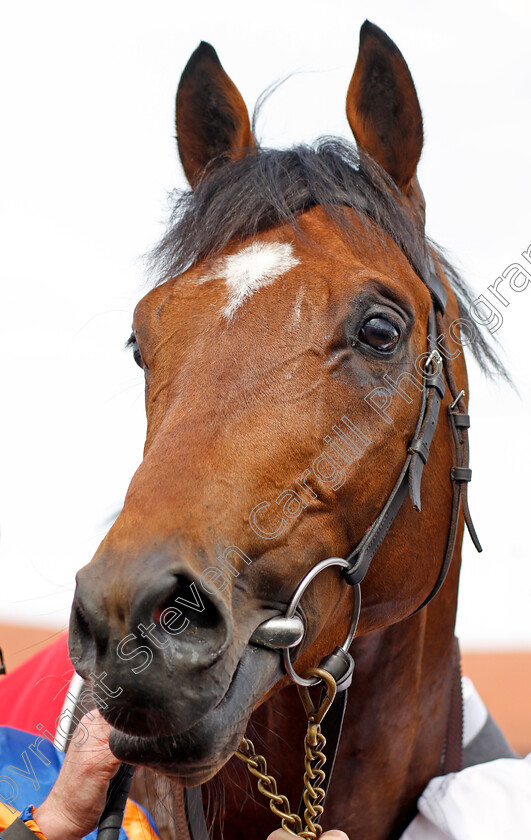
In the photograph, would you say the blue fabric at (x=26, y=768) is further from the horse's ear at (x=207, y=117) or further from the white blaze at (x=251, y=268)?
the horse's ear at (x=207, y=117)

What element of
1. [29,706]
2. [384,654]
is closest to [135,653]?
[384,654]

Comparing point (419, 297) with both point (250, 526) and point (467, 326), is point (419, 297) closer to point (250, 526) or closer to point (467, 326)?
point (467, 326)

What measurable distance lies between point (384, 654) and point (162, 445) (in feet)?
3.09

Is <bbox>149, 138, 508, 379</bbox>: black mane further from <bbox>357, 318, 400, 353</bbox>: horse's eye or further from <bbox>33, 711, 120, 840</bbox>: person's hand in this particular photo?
<bbox>33, 711, 120, 840</bbox>: person's hand

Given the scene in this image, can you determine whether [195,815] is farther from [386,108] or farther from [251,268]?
[386,108]

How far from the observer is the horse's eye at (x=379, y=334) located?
1490 millimetres

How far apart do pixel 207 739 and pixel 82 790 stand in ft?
2.23

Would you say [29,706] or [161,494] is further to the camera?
[29,706]

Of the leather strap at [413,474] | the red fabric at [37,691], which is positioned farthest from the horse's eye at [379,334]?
the red fabric at [37,691]

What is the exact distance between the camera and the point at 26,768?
6.15 feet

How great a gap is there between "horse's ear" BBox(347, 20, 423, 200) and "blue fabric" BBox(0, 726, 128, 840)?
1929 millimetres

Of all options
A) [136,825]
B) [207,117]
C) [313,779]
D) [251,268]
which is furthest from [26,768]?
[207,117]

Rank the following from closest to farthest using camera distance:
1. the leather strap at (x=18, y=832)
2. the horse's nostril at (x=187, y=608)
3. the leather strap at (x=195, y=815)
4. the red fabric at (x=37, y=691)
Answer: the horse's nostril at (x=187, y=608)
the leather strap at (x=18, y=832)
the leather strap at (x=195, y=815)
the red fabric at (x=37, y=691)

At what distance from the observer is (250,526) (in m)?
1.21
